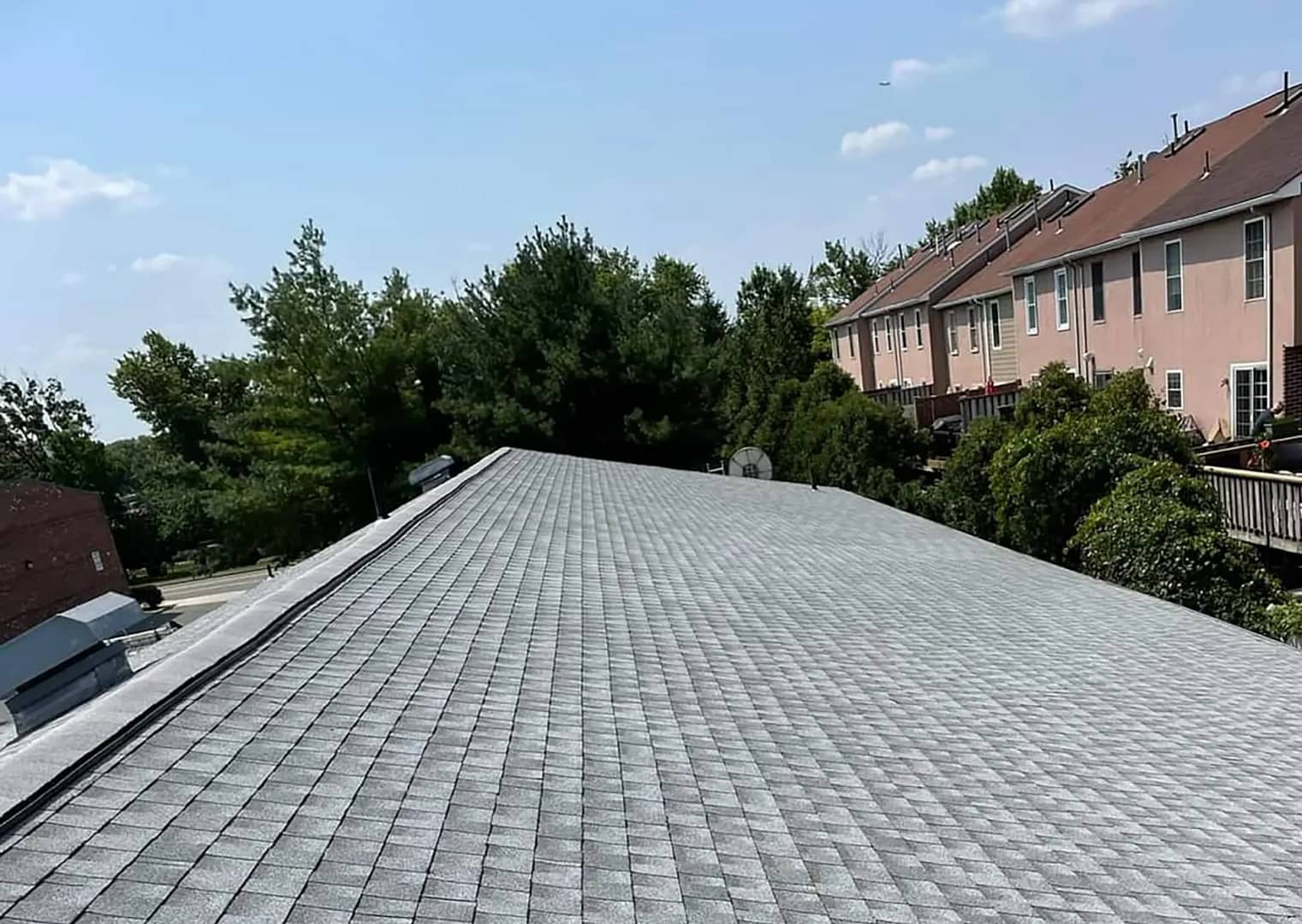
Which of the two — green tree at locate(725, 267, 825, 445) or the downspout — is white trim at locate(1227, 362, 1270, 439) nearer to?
the downspout

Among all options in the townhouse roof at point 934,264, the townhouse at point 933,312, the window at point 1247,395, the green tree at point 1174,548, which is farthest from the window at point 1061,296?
the green tree at point 1174,548

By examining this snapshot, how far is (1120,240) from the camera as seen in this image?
22.5 metres

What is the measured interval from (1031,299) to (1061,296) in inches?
77.2

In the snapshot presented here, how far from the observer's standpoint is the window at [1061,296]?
2702cm

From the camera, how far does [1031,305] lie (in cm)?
2925

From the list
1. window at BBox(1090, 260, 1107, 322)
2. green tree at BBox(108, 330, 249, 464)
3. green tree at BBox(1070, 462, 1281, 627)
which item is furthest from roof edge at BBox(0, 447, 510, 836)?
green tree at BBox(108, 330, 249, 464)

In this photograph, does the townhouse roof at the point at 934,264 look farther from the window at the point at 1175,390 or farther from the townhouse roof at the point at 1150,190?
the window at the point at 1175,390

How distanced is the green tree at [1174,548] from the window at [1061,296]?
45.9 ft

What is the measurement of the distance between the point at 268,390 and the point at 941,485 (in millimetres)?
25276

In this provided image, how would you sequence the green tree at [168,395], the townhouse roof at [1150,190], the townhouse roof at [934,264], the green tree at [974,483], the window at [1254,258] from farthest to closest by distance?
1. the green tree at [168,395]
2. the townhouse roof at [934,264]
3. the townhouse roof at [1150,190]
4. the green tree at [974,483]
5. the window at [1254,258]

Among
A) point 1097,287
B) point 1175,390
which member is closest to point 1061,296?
point 1097,287

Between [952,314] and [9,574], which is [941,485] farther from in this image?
[9,574]

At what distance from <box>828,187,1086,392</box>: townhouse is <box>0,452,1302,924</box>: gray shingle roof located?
28.8 metres

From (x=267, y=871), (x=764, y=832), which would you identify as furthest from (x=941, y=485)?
(x=267, y=871)
